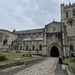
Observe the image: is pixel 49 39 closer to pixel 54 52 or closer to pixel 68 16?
pixel 54 52

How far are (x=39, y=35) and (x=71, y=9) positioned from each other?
21244 mm

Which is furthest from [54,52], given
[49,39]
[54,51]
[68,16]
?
[68,16]

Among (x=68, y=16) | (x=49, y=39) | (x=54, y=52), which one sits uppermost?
(x=68, y=16)

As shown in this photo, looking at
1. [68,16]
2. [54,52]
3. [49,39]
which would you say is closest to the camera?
[49,39]

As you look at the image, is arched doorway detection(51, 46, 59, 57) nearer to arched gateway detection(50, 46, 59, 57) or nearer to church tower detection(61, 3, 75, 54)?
arched gateway detection(50, 46, 59, 57)

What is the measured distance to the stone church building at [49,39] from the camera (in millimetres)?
44000

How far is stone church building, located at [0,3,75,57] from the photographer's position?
44000 mm

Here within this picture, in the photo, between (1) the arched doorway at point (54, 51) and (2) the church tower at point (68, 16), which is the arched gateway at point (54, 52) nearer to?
(1) the arched doorway at point (54, 51)

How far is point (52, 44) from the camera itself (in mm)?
45062

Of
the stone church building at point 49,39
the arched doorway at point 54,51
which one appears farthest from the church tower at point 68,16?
the arched doorway at point 54,51

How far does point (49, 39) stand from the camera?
45656 millimetres

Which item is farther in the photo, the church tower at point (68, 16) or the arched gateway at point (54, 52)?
the church tower at point (68, 16)

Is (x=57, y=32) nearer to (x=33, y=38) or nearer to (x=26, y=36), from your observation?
(x=33, y=38)

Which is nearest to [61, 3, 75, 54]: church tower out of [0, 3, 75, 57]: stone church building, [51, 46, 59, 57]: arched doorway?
[0, 3, 75, 57]: stone church building
